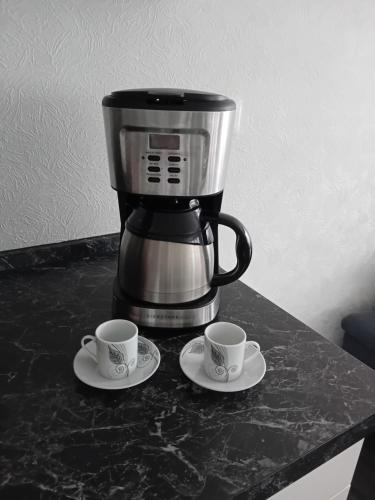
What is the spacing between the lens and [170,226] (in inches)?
28.7

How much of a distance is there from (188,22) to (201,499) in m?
0.92

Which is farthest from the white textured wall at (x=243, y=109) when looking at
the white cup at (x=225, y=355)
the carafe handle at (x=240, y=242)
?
the white cup at (x=225, y=355)

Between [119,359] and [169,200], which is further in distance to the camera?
[169,200]

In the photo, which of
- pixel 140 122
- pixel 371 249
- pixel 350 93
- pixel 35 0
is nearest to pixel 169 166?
pixel 140 122

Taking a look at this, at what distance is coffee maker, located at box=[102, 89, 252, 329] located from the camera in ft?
2.10

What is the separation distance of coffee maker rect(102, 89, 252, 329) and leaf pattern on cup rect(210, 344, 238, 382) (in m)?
0.14

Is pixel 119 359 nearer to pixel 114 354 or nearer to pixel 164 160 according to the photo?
pixel 114 354

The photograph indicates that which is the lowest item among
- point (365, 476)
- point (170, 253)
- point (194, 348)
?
point (365, 476)

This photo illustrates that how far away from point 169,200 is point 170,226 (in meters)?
0.05

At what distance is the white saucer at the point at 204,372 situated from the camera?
623mm

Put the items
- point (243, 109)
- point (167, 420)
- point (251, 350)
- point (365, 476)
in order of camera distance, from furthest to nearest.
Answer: point (365, 476) < point (243, 109) < point (251, 350) < point (167, 420)

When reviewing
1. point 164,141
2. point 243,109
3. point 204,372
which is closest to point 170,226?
point 164,141

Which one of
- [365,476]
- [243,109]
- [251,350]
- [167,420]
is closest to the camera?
[167,420]

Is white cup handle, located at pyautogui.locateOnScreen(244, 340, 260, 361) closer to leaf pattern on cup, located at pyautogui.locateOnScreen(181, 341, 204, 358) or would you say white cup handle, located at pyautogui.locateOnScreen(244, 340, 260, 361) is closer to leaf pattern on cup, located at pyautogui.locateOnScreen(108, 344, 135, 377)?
leaf pattern on cup, located at pyautogui.locateOnScreen(181, 341, 204, 358)
